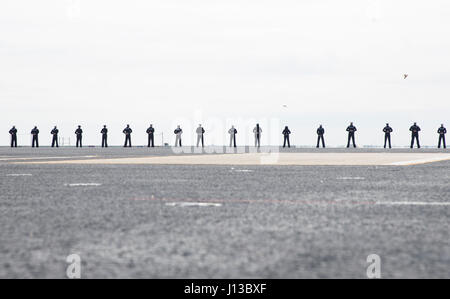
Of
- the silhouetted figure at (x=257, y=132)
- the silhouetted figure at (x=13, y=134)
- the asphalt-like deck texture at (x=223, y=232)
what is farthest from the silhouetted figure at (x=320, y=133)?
the asphalt-like deck texture at (x=223, y=232)

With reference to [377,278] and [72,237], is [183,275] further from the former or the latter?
[72,237]

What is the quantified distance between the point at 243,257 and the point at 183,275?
649 millimetres

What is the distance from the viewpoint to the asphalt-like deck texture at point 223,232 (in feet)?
13.5

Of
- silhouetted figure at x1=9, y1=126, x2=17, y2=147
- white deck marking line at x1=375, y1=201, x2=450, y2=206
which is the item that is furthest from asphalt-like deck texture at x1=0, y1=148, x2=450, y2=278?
silhouetted figure at x1=9, y1=126, x2=17, y2=147

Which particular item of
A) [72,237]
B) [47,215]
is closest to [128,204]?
[47,215]

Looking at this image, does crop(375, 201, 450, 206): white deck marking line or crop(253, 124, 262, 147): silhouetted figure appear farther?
crop(253, 124, 262, 147): silhouetted figure

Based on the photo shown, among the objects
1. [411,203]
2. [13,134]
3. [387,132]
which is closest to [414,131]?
[387,132]

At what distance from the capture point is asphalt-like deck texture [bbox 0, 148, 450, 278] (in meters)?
4.11

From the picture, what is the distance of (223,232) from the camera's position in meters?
5.61

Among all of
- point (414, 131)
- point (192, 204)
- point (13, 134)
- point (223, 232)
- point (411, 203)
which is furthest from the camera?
point (13, 134)

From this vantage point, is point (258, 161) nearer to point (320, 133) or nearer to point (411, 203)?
point (411, 203)
